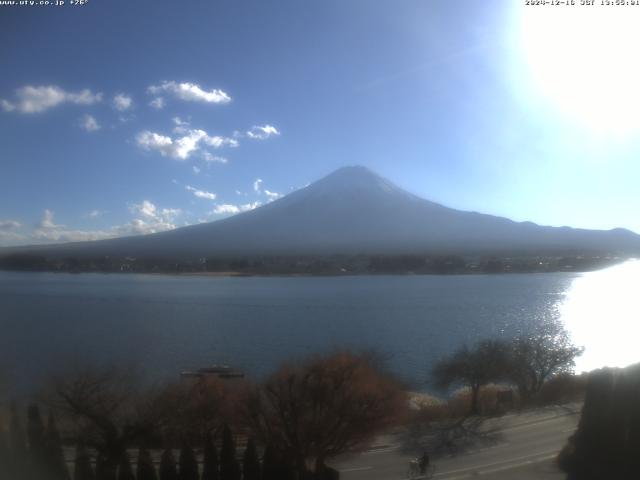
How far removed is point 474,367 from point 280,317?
408 cm

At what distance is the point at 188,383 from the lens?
4031mm

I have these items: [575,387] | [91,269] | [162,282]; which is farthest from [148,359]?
[162,282]

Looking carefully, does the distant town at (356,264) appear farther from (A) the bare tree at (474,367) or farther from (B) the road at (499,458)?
(B) the road at (499,458)

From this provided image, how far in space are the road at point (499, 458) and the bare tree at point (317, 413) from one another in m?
0.15

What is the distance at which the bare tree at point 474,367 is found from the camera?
4.82m

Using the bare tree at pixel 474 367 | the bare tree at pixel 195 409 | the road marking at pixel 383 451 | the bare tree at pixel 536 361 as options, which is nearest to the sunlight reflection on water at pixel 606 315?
the bare tree at pixel 536 361

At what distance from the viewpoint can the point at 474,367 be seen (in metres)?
4.89

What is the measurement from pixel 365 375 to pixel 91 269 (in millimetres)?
8626

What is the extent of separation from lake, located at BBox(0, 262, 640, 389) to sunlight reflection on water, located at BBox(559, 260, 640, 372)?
0.02 metres

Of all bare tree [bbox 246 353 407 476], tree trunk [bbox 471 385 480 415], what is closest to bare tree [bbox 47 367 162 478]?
bare tree [bbox 246 353 407 476]

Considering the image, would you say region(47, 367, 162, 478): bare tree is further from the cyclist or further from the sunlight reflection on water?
the sunlight reflection on water

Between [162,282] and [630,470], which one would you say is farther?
[162,282]

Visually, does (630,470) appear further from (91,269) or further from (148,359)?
(91,269)

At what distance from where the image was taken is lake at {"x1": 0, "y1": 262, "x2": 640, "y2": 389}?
18.6 ft
